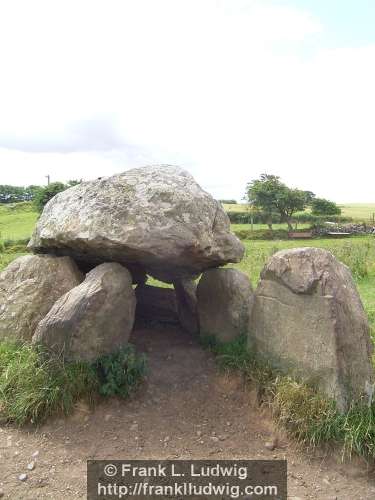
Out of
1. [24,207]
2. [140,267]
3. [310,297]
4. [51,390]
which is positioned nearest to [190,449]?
[51,390]

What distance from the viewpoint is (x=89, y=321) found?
6582 millimetres

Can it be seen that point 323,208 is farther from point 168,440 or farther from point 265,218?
point 168,440

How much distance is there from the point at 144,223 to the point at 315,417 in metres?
3.46

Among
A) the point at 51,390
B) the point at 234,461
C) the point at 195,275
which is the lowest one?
the point at 234,461

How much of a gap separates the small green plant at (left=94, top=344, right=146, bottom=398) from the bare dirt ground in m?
0.17

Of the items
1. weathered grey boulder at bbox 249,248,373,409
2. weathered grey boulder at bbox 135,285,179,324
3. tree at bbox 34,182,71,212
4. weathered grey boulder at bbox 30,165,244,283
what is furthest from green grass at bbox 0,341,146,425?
tree at bbox 34,182,71,212

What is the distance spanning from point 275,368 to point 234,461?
142cm

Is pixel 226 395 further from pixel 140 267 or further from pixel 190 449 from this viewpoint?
pixel 140 267

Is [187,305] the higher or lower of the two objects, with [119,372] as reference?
higher

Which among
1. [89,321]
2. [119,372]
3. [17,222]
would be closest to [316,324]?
[119,372]

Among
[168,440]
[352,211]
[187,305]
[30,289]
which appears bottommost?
[168,440]

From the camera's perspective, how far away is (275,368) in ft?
21.4

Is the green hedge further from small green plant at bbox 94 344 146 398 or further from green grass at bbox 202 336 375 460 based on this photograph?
green grass at bbox 202 336 375 460

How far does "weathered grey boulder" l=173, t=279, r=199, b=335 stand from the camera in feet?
28.9
